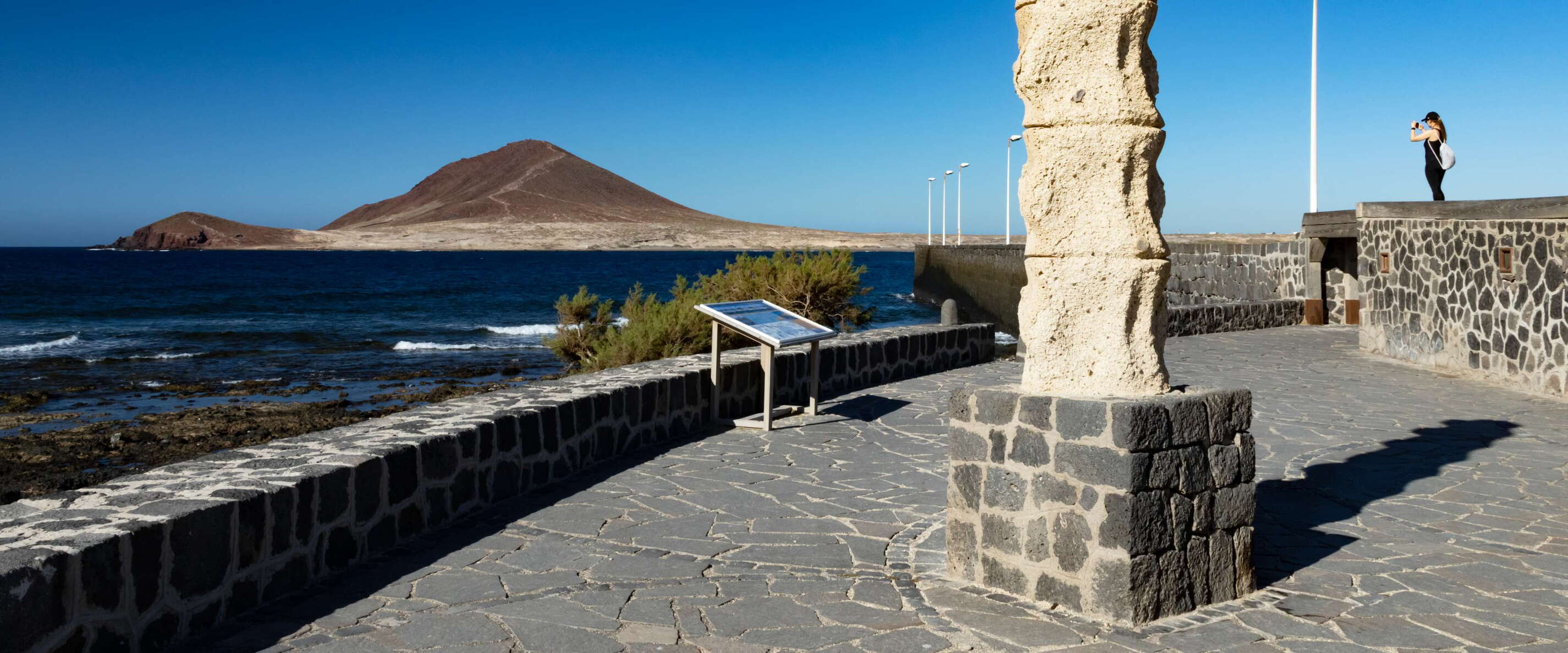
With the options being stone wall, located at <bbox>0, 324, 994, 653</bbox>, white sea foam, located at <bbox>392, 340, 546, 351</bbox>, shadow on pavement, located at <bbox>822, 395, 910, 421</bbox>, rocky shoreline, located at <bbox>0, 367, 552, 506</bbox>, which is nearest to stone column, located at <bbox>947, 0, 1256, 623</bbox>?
stone wall, located at <bbox>0, 324, 994, 653</bbox>

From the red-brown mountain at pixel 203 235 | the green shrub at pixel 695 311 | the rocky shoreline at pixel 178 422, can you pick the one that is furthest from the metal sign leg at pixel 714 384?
the red-brown mountain at pixel 203 235

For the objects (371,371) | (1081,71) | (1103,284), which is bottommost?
(371,371)

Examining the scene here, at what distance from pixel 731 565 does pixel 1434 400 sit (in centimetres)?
837

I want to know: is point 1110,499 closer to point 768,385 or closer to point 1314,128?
point 768,385

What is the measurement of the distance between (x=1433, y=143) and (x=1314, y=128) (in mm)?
5728

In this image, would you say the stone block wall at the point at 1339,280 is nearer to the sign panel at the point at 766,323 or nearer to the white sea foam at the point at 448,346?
the sign panel at the point at 766,323

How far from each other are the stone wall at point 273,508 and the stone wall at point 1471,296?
8.59 m

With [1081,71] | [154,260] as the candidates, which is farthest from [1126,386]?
[154,260]

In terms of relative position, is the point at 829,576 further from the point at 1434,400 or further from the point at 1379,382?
the point at 1379,382

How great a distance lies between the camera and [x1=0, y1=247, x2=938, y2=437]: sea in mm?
21078

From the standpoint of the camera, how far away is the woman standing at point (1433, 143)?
48.7 feet

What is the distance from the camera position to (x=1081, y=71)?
15.8 ft

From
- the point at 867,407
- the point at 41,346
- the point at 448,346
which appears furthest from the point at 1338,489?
the point at 41,346

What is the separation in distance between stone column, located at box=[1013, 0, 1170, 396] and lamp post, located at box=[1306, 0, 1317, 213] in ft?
57.2
